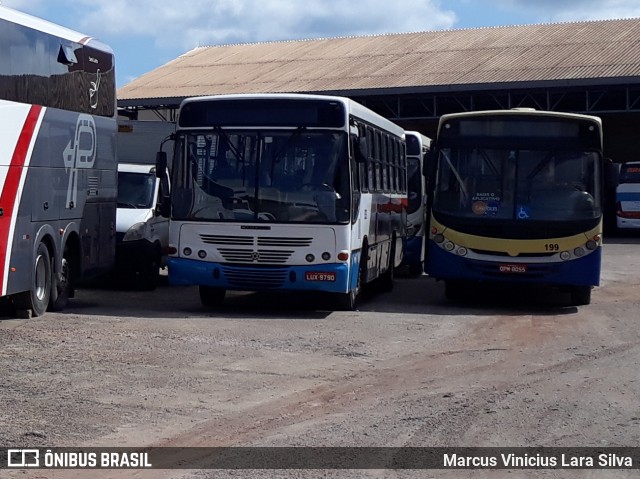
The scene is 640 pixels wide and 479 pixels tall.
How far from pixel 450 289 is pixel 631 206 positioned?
2350cm

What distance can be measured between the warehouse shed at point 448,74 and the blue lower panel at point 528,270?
2370 cm

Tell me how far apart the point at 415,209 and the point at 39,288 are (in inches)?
431

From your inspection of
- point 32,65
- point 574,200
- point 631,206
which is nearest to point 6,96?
point 32,65

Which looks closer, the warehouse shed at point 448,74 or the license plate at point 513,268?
the license plate at point 513,268

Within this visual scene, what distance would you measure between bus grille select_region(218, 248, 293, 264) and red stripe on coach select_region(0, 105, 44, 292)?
3.03 meters

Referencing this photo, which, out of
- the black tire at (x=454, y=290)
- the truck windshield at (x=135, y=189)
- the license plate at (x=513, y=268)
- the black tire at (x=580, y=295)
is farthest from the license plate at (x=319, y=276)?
the truck windshield at (x=135, y=189)

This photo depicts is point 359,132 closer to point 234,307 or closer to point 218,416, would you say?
point 234,307

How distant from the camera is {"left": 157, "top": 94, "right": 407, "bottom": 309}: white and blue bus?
15.4 m

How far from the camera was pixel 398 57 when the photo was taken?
163 ft

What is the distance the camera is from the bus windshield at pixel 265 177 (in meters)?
15.4

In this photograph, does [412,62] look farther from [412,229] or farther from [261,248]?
[261,248]

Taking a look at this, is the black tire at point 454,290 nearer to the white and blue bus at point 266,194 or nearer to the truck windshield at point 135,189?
the white and blue bus at point 266,194

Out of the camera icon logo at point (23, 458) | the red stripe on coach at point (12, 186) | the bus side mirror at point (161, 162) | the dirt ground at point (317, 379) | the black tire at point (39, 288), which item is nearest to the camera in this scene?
the camera icon logo at point (23, 458)

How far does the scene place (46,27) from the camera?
582 inches
